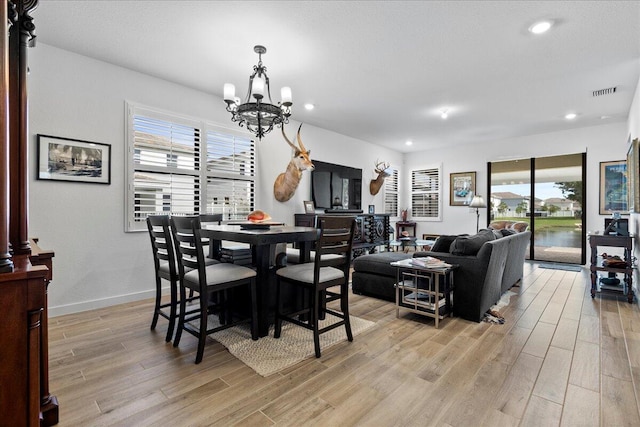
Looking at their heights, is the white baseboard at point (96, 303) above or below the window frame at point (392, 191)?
below

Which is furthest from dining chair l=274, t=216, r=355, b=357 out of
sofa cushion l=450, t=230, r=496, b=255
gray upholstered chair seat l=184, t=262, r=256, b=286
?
sofa cushion l=450, t=230, r=496, b=255

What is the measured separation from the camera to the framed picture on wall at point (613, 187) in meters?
5.52

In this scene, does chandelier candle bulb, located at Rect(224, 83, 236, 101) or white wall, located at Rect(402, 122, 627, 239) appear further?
white wall, located at Rect(402, 122, 627, 239)

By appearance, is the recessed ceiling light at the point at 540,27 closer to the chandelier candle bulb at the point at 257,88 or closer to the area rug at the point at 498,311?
the chandelier candle bulb at the point at 257,88

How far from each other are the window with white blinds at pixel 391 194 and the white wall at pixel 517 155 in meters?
0.40

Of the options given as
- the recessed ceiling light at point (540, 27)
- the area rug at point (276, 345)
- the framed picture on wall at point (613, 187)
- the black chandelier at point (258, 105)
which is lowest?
the area rug at point (276, 345)

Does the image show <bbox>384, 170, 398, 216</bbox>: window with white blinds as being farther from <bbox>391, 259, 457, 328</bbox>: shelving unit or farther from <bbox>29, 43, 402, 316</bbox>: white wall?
<bbox>29, 43, 402, 316</bbox>: white wall

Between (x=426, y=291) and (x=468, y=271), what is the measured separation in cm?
47

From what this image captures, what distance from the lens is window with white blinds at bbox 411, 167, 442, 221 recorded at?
7.94 m

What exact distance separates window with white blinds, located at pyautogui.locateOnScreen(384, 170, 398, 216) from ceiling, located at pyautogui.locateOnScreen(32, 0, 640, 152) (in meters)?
3.25

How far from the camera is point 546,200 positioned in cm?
648

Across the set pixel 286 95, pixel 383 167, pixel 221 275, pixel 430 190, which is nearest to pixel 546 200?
pixel 430 190

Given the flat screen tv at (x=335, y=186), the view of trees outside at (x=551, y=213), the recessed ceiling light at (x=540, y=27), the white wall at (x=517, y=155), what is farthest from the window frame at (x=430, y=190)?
the recessed ceiling light at (x=540, y=27)

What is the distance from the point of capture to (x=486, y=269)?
2.85 meters
